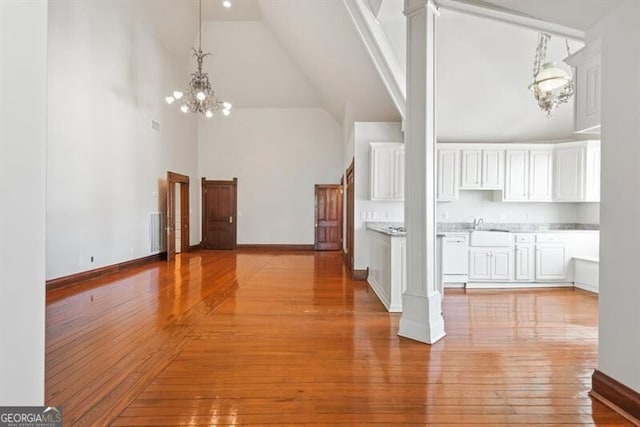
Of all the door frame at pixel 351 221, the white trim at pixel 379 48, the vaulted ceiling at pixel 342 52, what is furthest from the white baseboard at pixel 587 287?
the white trim at pixel 379 48

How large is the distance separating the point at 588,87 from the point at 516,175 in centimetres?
358

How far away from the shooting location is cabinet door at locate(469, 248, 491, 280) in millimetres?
5445

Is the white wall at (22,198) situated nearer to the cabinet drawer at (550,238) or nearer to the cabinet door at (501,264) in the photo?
the cabinet door at (501,264)

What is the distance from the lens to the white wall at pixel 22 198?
86 cm

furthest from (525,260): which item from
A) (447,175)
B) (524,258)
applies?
(447,175)

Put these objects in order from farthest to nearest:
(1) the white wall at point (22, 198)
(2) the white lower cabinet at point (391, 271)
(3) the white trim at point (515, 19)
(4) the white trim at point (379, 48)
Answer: (4) the white trim at point (379, 48) < (2) the white lower cabinet at point (391, 271) < (3) the white trim at point (515, 19) < (1) the white wall at point (22, 198)

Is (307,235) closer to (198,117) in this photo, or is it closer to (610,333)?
(198,117)

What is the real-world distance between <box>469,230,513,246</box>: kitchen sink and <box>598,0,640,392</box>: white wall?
3272 mm

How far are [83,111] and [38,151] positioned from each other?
5909 millimetres

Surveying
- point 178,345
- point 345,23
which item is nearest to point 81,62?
point 345,23

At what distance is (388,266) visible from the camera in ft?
14.0

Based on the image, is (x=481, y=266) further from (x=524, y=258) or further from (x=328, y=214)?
(x=328, y=214)

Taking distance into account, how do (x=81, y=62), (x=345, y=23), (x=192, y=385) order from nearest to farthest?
1. (x=192, y=385)
2. (x=345, y=23)
3. (x=81, y=62)

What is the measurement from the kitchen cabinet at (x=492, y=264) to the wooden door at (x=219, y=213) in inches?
295
